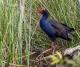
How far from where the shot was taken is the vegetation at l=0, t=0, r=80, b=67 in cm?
351

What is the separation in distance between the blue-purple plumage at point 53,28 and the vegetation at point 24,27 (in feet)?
0.34

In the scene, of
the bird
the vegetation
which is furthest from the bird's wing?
the vegetation

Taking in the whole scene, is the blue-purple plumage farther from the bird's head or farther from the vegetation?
the vegetation

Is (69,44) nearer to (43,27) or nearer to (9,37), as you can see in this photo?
(43,27)

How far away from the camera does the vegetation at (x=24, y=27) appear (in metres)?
3.51

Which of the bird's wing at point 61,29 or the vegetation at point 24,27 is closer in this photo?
the vegetation at point 24,27

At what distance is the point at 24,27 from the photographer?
3.77m

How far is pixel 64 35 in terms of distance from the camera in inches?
168

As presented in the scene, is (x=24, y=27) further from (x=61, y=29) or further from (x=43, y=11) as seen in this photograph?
(x=43, y=11)

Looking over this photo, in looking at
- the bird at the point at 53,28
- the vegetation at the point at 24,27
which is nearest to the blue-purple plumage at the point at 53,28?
the bird at the point at 53,28

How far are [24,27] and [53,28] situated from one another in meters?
0.74

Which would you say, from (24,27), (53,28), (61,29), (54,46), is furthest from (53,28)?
(24,27)

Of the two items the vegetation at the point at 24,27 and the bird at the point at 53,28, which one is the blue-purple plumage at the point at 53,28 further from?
the vegetation at the point at 24,27

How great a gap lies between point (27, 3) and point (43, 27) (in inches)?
17.5
